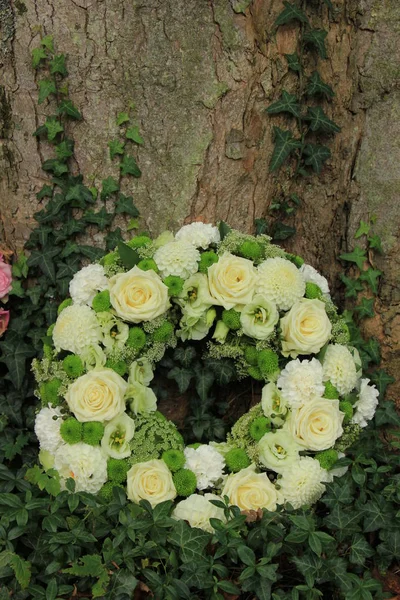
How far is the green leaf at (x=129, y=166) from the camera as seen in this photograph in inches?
126

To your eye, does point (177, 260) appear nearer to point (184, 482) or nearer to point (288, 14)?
point (184, 482)

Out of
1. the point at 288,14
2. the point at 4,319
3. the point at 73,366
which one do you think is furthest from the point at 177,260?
the point at 288,14

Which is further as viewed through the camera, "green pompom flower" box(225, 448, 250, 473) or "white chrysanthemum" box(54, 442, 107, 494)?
"green pompom flower" box(225, 448, 250, 473)

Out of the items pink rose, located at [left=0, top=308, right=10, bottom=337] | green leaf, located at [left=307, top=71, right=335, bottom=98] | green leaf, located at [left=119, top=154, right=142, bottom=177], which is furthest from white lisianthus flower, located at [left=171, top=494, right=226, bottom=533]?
green leaf, located at [left=307, top=71, right=335, bottom=98]

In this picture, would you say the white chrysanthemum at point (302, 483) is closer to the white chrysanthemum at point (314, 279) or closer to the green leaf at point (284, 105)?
the white chrysanthemum at point (314, 279)

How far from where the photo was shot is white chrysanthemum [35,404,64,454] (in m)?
2.85

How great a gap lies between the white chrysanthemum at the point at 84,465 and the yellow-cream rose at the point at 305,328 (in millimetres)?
820

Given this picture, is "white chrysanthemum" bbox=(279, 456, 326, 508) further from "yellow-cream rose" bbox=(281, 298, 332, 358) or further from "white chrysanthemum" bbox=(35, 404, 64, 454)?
"white chrysanthemum" bbox=(35, 404, 64, 454)

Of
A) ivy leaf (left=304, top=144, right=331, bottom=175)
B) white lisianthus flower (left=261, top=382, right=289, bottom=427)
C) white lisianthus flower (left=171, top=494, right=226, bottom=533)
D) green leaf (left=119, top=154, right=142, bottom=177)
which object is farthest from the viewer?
ivy leaf (left=304, top=144, right=331, bottom=175)

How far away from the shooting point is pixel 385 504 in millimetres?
2729

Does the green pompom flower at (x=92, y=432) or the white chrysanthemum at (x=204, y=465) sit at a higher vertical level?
the green pompom flower at (x=92, y=432)

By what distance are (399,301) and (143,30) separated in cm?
162

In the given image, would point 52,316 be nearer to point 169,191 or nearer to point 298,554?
point 169,191

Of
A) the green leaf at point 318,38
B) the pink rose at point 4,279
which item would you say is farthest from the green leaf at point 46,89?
the green leaf at point 318,38
